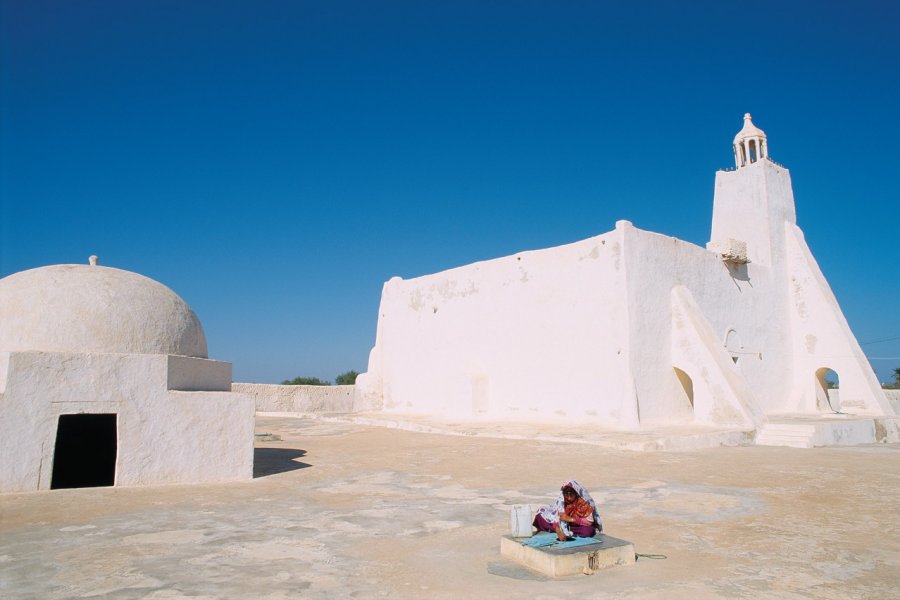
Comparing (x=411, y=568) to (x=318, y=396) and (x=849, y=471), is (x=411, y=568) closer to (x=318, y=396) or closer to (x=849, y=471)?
(x=849, y=471)

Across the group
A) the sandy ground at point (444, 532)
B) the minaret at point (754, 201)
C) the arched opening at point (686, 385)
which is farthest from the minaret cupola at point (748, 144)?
the sandy ground at point (444, 532)

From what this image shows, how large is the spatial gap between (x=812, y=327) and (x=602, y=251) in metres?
8.32

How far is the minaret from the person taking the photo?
60.8ft

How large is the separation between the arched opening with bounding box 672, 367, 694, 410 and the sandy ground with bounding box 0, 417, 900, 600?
5514 mm

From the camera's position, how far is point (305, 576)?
3988 mm

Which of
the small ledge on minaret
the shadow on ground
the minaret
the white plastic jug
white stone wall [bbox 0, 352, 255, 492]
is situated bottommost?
the shadow on ground

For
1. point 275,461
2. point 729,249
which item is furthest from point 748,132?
point 275,461

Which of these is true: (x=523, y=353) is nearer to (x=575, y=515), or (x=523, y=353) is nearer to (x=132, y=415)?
(x=132, y=415)

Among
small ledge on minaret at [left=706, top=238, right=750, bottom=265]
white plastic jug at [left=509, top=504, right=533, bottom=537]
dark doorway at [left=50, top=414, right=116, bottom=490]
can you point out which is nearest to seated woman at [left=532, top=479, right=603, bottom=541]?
white plastic jug at [left=509, top=504, right=533, bottom=537]

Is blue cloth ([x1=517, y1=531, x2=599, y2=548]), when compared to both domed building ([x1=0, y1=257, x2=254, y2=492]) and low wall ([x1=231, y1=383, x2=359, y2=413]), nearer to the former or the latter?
domed building ([x1=0, y1=257, x2=254, y2=492])

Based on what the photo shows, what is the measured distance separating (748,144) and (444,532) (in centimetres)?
1812

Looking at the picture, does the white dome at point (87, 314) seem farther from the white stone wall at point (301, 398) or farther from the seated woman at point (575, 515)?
the white stone wall at point (301, 398)

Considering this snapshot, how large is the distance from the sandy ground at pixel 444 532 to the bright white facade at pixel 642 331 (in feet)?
16.4

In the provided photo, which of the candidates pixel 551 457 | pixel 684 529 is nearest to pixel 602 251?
pixel 551 457
